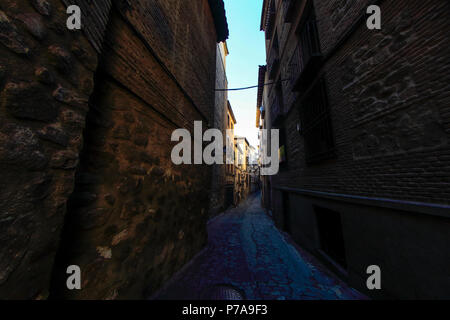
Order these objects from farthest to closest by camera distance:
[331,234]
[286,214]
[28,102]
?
[286,214] → [331,234] → [28,102]

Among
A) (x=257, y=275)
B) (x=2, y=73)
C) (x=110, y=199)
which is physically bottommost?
(x=257, y=275)

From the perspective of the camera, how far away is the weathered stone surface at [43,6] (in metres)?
1.12

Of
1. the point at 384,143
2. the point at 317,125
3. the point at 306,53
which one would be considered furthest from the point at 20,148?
the point at 306,53

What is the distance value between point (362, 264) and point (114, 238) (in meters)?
4.15

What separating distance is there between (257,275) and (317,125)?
412 centimetres

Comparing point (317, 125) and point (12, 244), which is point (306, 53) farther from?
point (12, 244)

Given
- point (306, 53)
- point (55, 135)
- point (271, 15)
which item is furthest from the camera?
point (271, 15)

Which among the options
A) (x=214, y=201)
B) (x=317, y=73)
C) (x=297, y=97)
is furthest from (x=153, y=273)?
(x=214, y=201)

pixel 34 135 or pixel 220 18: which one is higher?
pixel 220 18

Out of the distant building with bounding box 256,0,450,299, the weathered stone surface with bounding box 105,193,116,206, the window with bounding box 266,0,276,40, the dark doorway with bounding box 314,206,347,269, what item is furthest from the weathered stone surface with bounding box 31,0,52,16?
the window with bounding box 266,0,276,40

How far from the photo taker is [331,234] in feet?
13.3

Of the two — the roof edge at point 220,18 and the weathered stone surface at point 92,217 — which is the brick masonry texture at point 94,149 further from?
the roof edge at point 220,18

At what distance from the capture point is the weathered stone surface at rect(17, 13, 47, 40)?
1069 mm

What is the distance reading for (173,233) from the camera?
337 centimetres
